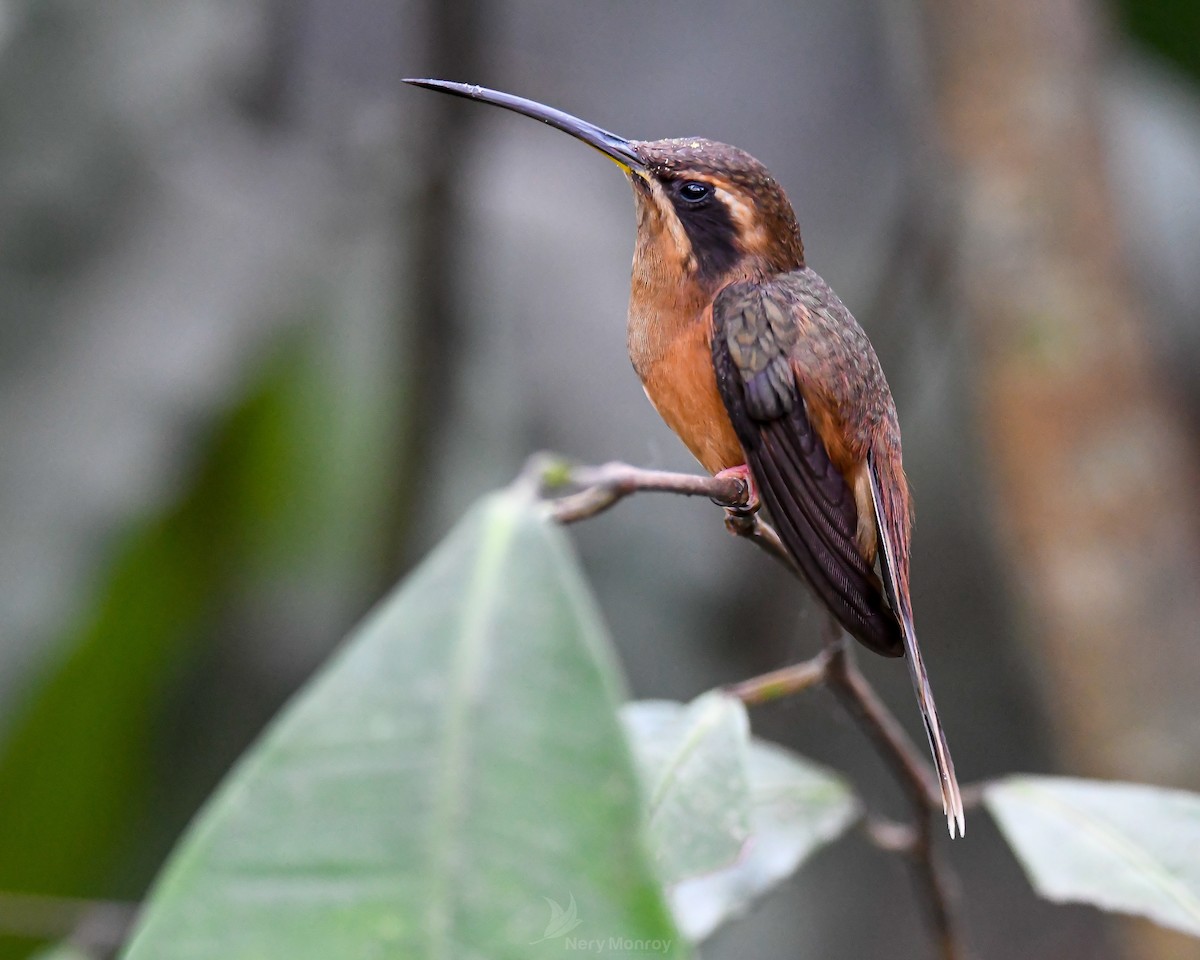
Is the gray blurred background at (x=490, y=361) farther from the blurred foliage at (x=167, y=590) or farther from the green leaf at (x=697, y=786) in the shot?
the green leaf at (x=697, y=786)

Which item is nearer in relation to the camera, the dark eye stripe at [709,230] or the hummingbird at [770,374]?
the hummingbird at [770,374]

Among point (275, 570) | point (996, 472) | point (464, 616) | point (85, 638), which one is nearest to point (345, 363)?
point (275, 570)

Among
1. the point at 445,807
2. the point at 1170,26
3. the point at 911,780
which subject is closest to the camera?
the point at 445,807

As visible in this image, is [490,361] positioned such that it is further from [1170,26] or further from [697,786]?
[697,786]

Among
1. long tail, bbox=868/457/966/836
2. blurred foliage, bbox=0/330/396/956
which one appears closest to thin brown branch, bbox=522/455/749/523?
long tail, bbox=868/457/966/836

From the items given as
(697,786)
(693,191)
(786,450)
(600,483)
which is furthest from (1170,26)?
(600,483)

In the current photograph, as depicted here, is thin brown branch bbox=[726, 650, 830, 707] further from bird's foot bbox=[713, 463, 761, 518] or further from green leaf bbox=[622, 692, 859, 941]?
bird's foot bbox=[713, 463, 761, 518]

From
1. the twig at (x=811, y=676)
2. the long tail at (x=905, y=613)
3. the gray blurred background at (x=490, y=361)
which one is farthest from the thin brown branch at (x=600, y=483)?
the gray blurred background at (x=490, y=361)
